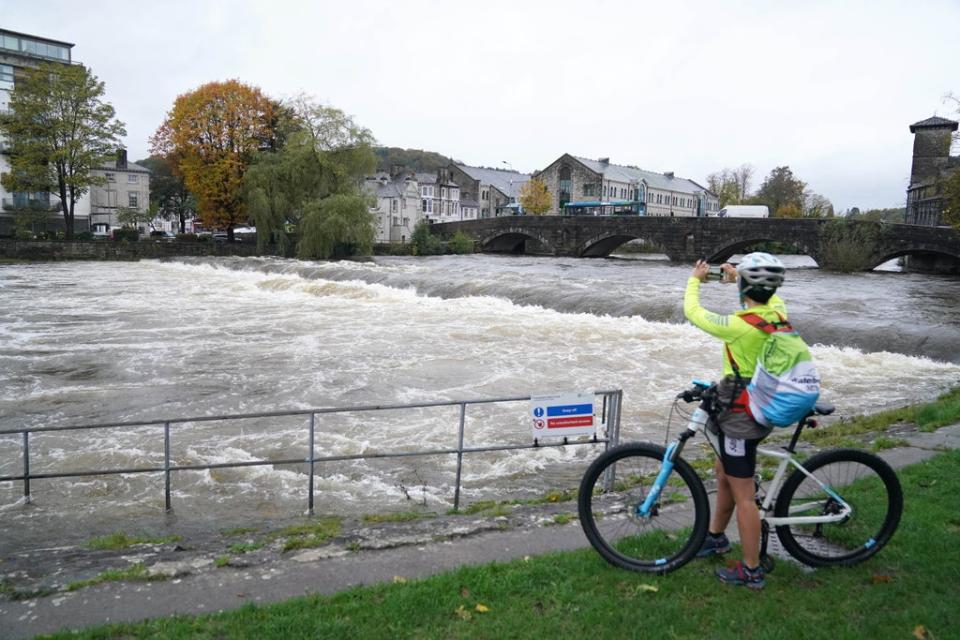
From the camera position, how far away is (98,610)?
4555 millimetres

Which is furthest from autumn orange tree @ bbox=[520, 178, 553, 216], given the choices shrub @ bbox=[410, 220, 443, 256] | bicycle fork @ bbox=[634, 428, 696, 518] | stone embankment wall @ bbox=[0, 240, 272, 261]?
bicycle fork @ bbox=[634, 428, 696, 518]

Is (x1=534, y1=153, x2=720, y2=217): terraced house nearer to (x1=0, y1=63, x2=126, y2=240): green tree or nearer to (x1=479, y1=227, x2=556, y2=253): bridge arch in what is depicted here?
(x1=479, y1=227, x2=556, y2=253): bridge arch

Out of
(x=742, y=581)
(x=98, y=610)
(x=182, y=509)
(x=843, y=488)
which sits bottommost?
(x=182, y=509)

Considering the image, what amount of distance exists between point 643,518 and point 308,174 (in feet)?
169

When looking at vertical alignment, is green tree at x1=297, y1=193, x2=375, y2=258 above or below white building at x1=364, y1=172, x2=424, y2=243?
below

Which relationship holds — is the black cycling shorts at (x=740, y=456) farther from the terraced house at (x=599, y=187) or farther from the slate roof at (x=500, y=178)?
the slate roof at (x=500, y=178)

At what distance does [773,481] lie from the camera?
192 inches

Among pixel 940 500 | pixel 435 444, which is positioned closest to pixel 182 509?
pixel 435 444

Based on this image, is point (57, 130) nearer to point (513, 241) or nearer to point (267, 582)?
point (513, 241)

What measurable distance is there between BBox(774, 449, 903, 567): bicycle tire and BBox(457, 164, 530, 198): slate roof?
11253cm

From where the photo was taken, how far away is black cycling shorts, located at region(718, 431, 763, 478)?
4496mm

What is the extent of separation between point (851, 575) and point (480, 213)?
113m

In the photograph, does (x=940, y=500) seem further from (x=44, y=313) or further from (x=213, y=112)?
(x=213, y=112)

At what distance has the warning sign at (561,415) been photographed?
6.59 metres
